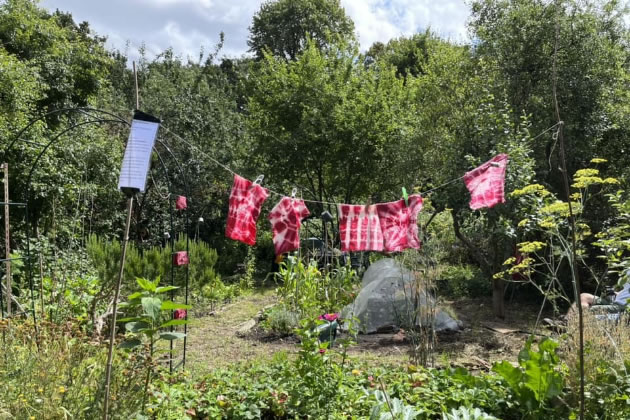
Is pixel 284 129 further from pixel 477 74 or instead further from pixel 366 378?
pixel 366 378

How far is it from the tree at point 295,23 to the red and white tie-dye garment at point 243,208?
18.7 m

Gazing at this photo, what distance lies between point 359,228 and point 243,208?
Result: 3.90ft

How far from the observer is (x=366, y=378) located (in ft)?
11.1

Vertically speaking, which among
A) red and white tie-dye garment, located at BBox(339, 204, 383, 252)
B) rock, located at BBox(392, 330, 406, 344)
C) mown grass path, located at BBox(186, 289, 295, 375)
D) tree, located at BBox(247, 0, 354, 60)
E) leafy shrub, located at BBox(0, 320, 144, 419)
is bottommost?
mown grass path, located at BBox(186, 289, 295, 375)

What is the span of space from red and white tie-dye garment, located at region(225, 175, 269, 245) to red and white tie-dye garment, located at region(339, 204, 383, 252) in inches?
34.3

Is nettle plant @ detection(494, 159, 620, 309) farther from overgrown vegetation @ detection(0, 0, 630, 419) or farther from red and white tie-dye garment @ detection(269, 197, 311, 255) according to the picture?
red and white tie-dye garment @ detection(269, 197, 311, 255)

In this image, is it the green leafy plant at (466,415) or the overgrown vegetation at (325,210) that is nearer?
the green leafy plant at (466,415)

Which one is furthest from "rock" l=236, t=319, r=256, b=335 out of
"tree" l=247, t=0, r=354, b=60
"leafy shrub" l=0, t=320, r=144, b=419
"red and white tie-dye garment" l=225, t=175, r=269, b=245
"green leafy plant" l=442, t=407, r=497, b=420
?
"tree" l=247, t=0, r=354, b=60

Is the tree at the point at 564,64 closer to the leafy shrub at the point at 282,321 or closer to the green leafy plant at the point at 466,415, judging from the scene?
the leafy shrub at the point at 282,321

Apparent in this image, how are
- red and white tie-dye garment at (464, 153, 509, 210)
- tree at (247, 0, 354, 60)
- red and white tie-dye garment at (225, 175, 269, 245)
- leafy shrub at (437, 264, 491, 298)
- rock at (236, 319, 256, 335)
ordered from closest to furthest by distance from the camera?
red and white tie-dye garment at (225, 175, 269, 245), red and white tie-dye garment at (464, 153, 509, 210), rock at (236, 319, 256, 335), leafy shrub at (437, 264, 491, 298), tree at (247, 0, 354, 60)

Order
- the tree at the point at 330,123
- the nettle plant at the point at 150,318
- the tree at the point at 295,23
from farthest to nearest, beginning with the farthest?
1. the tree at the point at 295,23
2. the tree at the point at 330,123
3. the nettle plant at the point at 150,318

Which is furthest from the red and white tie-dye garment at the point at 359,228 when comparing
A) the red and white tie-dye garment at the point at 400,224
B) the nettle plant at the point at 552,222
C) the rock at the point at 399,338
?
the rock at the point at 399,338

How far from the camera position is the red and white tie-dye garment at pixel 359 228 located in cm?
466

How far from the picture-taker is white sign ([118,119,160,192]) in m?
2.29
